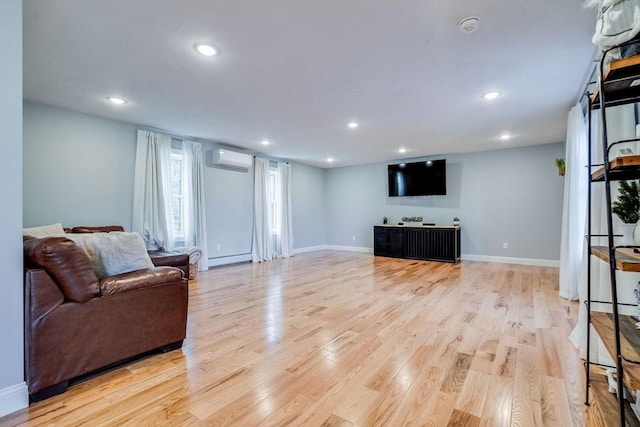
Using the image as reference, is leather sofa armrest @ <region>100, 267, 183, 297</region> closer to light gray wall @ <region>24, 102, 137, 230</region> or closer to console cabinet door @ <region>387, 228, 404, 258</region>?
light gray wall @ <region>24, 102, 137, 230</region>

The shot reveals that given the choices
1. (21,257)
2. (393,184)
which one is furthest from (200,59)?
(393,184)

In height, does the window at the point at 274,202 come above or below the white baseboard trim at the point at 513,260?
above

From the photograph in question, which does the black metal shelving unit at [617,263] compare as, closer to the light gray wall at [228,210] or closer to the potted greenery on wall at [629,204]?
the potted greenery on wall at [629,204]

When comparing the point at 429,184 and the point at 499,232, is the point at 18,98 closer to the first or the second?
the point at 429,184

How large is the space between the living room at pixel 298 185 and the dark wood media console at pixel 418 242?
58 cm

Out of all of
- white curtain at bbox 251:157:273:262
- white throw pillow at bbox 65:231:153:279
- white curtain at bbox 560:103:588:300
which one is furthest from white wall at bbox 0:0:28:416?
white curtain at bbox 560:103:588:300

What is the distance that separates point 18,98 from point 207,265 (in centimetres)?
406

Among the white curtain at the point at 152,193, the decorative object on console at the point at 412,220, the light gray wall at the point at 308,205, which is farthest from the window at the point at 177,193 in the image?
the decorative object on console at the point at 412,220

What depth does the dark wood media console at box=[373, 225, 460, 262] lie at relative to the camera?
6.05m

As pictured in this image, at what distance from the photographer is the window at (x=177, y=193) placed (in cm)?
499

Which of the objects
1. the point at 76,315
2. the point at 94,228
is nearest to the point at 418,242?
the point at 94,228

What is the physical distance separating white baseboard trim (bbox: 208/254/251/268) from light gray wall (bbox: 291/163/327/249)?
5.29ft

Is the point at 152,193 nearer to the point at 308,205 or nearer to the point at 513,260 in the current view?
the point at 308,205

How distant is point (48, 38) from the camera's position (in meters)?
2.23
